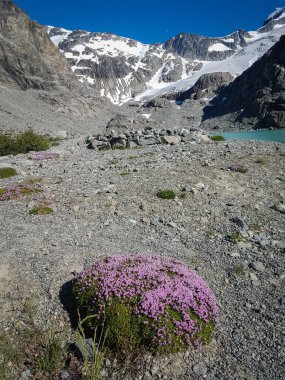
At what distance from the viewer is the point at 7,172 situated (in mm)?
20984

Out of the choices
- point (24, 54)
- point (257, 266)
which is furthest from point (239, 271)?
point (24, 54)

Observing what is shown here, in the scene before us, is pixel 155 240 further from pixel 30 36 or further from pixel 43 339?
pixel 30 36

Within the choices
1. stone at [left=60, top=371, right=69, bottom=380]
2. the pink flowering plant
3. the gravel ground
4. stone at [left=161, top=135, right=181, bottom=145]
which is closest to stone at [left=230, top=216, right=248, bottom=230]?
the gravel ground

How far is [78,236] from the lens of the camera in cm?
1112

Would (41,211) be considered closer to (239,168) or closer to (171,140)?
(239,168)

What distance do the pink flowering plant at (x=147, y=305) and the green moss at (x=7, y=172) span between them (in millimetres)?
15330

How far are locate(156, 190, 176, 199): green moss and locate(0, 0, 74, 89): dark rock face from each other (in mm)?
155053

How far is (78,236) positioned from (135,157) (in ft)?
54.3

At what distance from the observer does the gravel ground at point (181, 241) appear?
6637 mm

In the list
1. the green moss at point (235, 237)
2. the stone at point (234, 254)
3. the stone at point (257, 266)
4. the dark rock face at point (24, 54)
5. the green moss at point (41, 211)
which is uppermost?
the dark rock face at point (24, 54)

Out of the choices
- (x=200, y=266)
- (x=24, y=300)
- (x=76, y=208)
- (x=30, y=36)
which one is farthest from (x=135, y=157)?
(x=30, y=36)

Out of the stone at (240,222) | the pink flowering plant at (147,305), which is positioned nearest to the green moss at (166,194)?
the stone at (240,222)

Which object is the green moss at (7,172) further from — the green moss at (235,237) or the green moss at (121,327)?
Result: the green moss at (121,327)

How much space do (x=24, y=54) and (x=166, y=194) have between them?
17044 cm
